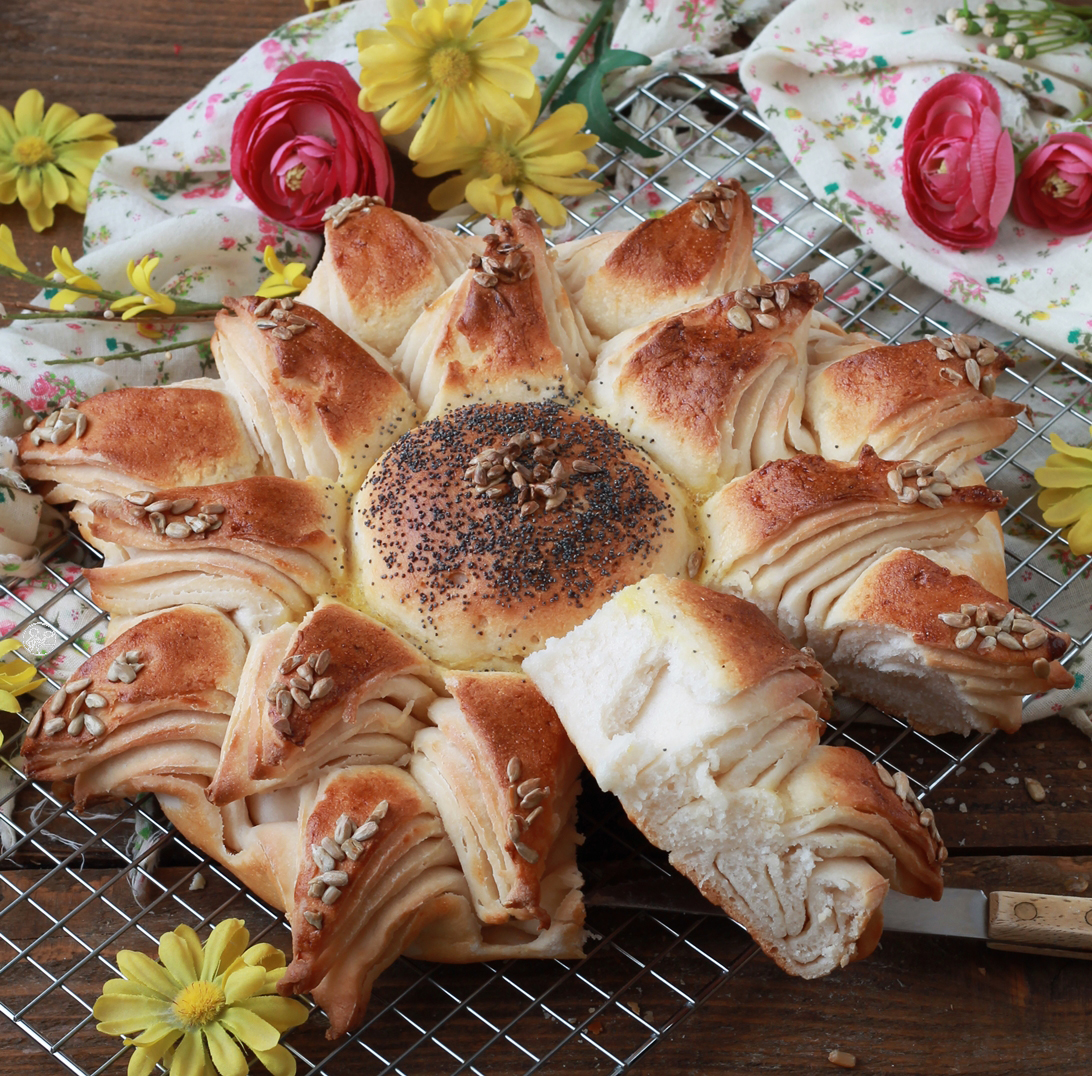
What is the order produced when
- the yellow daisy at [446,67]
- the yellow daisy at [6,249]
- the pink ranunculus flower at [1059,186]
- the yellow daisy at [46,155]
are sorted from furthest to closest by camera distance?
1. the yellow daisy at [46,155]
2. the pink ranunculus flower at [1059,186]
3. the yellow daisy at [446,67]
4. the yellow daisy at [6,249]

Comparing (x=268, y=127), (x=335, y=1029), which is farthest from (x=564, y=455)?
(x=268, y=127)

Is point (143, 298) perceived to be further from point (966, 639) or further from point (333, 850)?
point (966, 639)

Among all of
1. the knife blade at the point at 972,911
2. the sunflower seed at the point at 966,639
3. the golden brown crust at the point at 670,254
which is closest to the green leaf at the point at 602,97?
the golden brown crust at the point at 670,254

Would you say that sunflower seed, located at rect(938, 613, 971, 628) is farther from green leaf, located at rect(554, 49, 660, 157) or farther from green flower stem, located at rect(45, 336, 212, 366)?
green flower stem, located at rect(45, 336, 212, 366)

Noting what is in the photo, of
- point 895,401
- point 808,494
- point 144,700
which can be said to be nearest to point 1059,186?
point 895,401

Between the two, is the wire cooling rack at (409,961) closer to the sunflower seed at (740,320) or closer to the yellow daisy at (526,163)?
the sunflower seed at (740,320)
